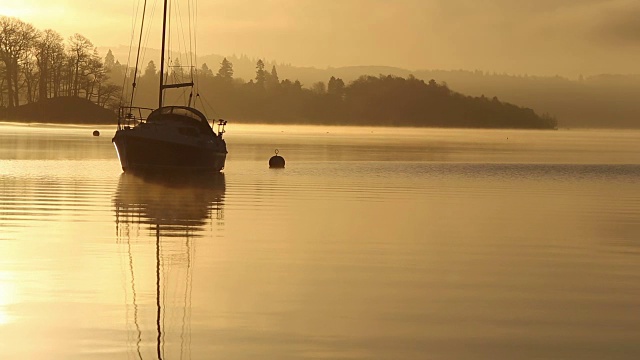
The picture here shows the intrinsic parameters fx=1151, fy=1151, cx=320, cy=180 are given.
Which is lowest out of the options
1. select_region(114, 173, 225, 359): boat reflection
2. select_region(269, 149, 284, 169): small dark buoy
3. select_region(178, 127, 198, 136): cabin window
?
select_region(269, 149, 284, 169): small dark buoy

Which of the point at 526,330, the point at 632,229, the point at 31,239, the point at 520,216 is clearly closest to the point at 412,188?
the point at 520,216

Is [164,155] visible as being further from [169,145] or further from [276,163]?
[276,163]

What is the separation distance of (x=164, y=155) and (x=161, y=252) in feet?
122

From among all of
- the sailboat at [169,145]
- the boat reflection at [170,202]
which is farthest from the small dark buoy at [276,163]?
the boat reflection at [170,202]

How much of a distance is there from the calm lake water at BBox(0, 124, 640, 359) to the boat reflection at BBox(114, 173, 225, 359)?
72 millimetres

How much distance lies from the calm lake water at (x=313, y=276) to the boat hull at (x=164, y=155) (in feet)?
45.9

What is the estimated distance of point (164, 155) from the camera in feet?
210

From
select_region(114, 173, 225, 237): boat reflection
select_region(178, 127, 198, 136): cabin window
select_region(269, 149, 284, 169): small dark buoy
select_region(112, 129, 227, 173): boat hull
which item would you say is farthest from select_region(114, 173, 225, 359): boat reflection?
select_region(269, 149, 284, 169): small dark buoy

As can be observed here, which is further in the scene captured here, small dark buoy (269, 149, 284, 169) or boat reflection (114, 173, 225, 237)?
small dark buoy (269, 149, 284, 169)

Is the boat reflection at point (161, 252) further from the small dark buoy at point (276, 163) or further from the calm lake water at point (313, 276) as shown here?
the small dark buoy at point (276, 163)

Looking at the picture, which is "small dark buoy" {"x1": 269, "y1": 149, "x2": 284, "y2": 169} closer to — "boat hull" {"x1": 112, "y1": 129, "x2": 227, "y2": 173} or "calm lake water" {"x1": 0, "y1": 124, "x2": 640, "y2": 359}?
"boat hull" {"x1": 112, "y1": 129, "x2": 227, "y2": 173}

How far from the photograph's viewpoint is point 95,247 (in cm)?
2798

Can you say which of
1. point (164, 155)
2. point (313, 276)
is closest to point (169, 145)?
point (164, 155)

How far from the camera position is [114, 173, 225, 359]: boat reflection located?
56.6ft
